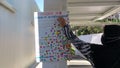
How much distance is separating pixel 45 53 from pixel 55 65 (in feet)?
2.03

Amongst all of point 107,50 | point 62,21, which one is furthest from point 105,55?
point 62,21

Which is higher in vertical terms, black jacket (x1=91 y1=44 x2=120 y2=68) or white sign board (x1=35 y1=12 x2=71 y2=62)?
white sign board (x1=35 y1=12 x2=71 y2=62)

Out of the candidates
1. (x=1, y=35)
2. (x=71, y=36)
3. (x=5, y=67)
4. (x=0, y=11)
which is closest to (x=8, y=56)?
(x=5, y=67)

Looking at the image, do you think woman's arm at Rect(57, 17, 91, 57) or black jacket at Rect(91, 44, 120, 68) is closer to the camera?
black jacket at Rect(91, 44, 120, 68)

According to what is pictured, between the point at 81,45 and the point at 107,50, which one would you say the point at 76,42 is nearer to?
the point at 81,45

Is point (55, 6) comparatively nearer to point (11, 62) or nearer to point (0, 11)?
point (0, 11)

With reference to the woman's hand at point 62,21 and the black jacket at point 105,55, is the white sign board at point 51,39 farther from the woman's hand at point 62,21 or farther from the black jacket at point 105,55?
the black jacket at point 105,55

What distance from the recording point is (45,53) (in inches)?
154

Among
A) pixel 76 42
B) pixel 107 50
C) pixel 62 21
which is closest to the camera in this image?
pixel 107 50

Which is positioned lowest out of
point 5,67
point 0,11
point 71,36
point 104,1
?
point 5,67

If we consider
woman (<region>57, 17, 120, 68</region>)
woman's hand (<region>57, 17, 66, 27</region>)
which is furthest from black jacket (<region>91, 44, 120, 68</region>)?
woman's hand (<region>57, 17, 66, 27</region>)

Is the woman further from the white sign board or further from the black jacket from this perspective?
the white sign board

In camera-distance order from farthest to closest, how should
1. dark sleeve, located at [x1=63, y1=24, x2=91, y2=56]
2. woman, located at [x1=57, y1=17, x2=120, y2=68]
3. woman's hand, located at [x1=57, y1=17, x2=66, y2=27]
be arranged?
woman's hand, located at [x1=57, y1=17, x2=66, y2=27] < dark sleeve, located at [x1=63, y1=24, x2=91, y2=56] < woman, located at [x1=57, y1=17, x2=120, y2=68]

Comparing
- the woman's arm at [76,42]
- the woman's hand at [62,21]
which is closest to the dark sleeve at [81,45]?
the woman's arm at [76,42]
